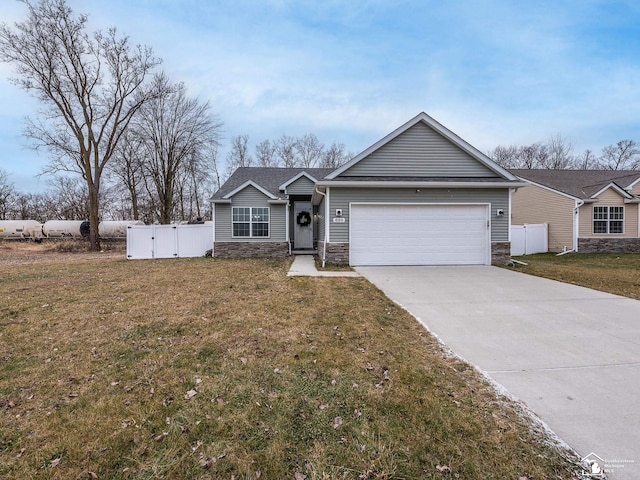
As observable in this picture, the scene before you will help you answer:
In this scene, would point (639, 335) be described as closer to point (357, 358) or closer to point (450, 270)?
point (357, 358)

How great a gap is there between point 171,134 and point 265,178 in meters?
11.8

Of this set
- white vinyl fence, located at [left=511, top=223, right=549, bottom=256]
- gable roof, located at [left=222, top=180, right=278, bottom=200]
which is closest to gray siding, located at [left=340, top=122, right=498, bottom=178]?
gable roof, located at [left=222, top=180, right=278, bottom=200]

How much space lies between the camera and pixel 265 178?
1647 centimetres

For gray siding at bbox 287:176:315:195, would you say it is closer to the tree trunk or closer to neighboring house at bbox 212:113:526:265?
neighboring house at bbox 212:113:526:265

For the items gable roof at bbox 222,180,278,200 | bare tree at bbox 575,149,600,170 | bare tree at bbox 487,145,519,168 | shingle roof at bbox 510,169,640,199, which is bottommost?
gable roof at bbox 222,180,278,200

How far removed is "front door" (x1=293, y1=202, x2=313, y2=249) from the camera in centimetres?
1550

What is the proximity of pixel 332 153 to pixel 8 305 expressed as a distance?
29.6m

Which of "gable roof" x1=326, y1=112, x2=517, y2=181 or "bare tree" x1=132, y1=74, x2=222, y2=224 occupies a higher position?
"bare tree" x1=132, y1=74, x2=222, y2=224

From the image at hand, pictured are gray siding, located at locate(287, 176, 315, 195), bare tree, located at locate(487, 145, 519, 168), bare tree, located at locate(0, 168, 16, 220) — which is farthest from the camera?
bare tree, located at locate(487, 145, 519, 168)

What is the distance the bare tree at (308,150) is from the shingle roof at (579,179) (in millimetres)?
19115

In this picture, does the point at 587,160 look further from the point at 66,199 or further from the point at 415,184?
the point at 66,199

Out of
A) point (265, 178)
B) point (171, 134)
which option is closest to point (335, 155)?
point (171, 134)

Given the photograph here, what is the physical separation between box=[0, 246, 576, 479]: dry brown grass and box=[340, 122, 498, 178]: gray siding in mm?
6886

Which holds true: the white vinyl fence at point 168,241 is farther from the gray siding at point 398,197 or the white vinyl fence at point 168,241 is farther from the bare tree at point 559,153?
the bare tree at point 559,153
